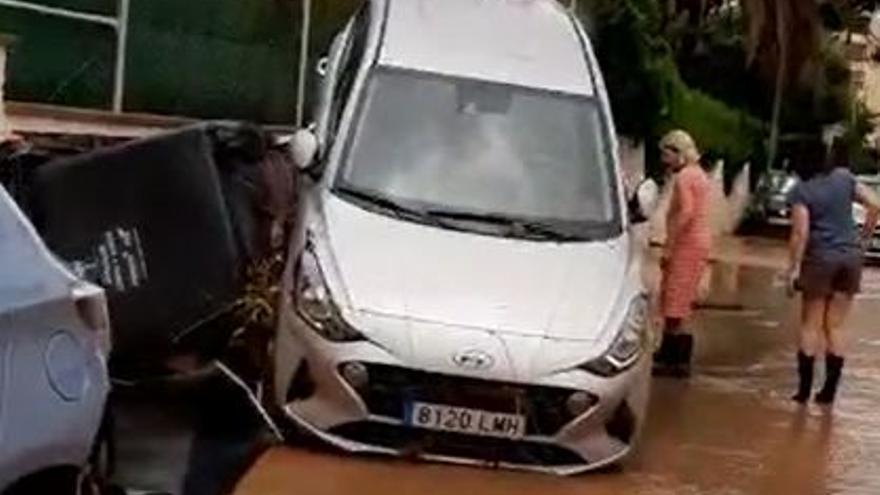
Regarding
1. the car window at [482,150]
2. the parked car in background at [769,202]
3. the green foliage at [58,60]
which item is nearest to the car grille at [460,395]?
the car window at [482,150]

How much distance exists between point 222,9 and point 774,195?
26355mm

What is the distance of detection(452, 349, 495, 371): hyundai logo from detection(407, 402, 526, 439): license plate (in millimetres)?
233

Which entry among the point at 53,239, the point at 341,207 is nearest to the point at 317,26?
the point at 341,207

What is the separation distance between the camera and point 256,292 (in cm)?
1121

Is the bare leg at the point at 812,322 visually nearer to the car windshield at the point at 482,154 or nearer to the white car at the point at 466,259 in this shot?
the white car at the point at 466,259

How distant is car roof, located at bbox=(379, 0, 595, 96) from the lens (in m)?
13.1

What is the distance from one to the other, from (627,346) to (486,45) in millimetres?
2597

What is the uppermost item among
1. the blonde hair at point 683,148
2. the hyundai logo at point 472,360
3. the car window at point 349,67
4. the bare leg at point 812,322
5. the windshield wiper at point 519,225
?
the car window at point 349,67

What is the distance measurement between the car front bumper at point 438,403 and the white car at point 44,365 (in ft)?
13.6

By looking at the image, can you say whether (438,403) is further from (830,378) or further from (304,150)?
(830,378)

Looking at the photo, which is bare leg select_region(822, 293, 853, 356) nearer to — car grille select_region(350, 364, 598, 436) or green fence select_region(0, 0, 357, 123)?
car grille select_region(350, 364, 598, 436)

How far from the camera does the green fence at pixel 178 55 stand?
1606 centimetres

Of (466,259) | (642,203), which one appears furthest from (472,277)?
(642,203)

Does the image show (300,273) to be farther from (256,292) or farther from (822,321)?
(822,321)
